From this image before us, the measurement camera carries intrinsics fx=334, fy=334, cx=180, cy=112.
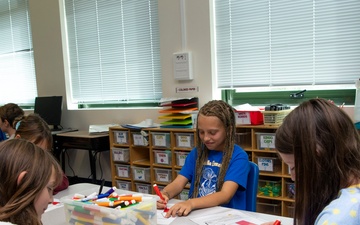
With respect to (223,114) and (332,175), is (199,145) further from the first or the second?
(332,175)

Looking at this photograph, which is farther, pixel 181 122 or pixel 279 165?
pixel 181 122

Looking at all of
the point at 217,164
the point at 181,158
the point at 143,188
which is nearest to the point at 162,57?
the point at 181,158

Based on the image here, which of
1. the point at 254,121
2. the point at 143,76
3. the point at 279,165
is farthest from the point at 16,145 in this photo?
the point at 143,76

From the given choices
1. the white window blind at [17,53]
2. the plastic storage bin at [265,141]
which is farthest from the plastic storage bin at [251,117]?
the white window blind at [17,53]

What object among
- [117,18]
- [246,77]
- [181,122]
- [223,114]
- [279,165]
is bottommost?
[279,165]

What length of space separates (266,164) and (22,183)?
6.46 feet

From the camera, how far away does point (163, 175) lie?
2992 mm

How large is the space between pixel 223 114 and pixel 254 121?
2.94 ft

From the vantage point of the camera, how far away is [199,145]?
→ 177 centimetres

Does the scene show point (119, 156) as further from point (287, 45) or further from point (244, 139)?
point (287, 45)

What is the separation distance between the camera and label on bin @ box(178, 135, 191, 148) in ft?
9.15

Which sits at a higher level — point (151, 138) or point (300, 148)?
point (300, 148)

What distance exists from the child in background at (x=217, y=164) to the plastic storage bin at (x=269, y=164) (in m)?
0.90

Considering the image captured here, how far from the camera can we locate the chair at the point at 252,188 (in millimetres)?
1587
